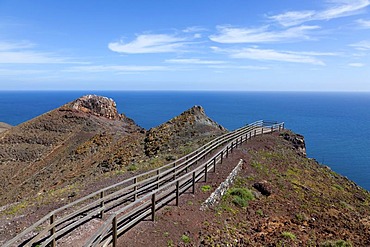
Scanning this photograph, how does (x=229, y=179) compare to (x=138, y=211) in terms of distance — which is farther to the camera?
(x=229, y=179)

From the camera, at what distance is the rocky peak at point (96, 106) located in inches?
2205

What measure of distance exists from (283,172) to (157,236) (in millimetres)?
14079

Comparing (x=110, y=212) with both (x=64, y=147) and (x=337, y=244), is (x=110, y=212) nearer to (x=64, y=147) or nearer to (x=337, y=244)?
(x=337, y=244)

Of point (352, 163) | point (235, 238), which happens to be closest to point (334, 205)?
point (235, 238)

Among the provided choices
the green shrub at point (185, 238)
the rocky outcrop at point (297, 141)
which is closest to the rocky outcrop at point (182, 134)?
the rocky outcrop at point (297, 141)

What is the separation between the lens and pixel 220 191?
14.6m

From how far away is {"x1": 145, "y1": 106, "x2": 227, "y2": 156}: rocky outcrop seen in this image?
100ft

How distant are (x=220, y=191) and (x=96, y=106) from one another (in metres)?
46.0

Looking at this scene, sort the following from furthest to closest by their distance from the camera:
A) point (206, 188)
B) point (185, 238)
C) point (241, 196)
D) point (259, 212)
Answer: point (241, 196)
point (206, 188)
point (259, 212)
point (185, 238)

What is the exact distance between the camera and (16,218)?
43.6ft

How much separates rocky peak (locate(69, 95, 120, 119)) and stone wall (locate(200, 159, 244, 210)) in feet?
136

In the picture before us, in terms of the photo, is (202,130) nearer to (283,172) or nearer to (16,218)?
(283,172)

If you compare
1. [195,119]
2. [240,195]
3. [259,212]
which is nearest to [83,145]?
[195,119]

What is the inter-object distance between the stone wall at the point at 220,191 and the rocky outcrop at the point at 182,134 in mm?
9357
